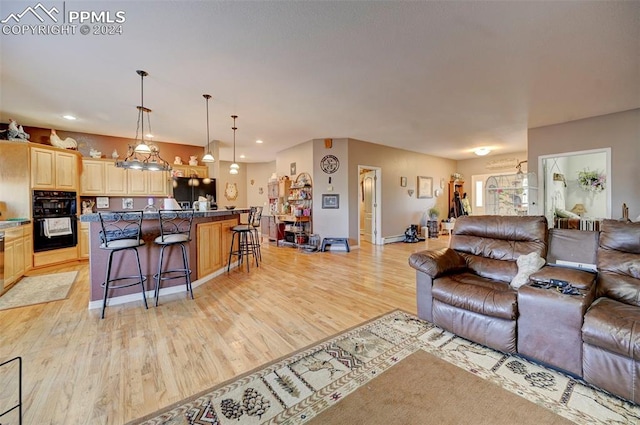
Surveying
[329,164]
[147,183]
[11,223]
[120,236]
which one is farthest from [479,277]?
[147,183]

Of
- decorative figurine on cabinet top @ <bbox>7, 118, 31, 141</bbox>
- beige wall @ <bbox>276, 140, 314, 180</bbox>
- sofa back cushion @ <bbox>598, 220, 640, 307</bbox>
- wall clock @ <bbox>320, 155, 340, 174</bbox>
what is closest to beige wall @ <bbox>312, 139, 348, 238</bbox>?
wall clock @ <bbox>320, 155, 340, 174</bbox>

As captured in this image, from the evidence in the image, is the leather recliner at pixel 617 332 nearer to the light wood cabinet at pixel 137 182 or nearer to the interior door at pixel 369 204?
the interior door at pixel 369 204

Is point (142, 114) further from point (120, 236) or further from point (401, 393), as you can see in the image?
point (401, 393)

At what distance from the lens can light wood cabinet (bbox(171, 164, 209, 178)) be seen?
20.2ft

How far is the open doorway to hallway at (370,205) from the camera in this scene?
23.5ft

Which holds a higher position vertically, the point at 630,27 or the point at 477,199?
the point at 630,27

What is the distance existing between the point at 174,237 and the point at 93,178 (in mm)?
3893

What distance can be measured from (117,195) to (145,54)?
13.8ft

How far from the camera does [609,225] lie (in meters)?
2.16

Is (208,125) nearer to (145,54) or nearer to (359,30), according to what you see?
(145,54)

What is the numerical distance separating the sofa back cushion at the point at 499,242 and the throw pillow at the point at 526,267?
0.44ft

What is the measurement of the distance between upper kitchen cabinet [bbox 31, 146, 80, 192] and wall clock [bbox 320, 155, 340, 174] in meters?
5.03

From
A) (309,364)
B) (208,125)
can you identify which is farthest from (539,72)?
(208,125)

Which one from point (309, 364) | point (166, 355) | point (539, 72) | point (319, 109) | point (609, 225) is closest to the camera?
point (309, 364)
